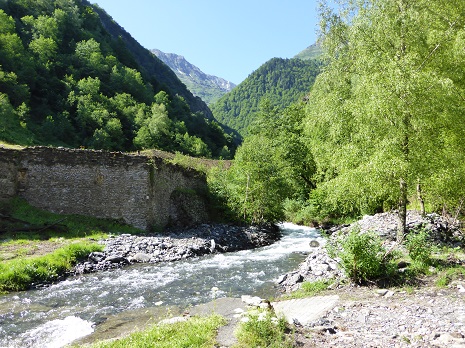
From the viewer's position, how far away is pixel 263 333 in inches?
188

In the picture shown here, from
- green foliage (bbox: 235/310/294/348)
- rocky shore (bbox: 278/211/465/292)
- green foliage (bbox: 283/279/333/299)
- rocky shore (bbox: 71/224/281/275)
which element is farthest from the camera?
rocky shore (bbox: 71/224/281/275)

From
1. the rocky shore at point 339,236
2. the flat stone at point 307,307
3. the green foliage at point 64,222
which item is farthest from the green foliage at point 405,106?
the green foliage at point 64,222

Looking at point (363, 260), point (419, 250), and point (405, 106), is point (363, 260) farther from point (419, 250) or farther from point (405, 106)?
point (405, 106)

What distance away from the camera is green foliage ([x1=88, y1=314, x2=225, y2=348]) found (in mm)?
4977

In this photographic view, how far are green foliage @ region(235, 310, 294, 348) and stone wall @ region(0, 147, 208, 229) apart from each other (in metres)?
14.6

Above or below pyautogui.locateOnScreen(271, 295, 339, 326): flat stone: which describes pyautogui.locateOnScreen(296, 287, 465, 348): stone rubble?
above

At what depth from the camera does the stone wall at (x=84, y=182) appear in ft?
58.9

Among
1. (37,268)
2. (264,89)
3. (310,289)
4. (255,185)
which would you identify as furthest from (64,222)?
(264,89)

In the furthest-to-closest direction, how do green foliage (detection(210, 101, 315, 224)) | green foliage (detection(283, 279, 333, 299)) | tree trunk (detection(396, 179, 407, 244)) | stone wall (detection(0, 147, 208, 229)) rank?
1. green foliage (detection(210, 101, 315, 224))
2. stone wall (detection(0, 147, 208, 229))
3. tree trunk (detection(396, 179, 407, 244))
4. green foliage (detection(283, 279, 333, 299))

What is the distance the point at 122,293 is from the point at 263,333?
20.0 feet

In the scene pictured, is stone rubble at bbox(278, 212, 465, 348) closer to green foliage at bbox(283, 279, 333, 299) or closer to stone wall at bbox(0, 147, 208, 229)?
green foliage at bbox(283, 279, 333, 299)

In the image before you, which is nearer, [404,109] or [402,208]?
[404,109]

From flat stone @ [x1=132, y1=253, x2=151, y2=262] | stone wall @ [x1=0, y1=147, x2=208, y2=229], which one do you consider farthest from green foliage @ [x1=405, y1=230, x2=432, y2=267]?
stone wall @ [x1=0, y1=147, x2=208, y2=229]

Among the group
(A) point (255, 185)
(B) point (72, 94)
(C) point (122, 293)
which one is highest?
(B) point (72, 94)
